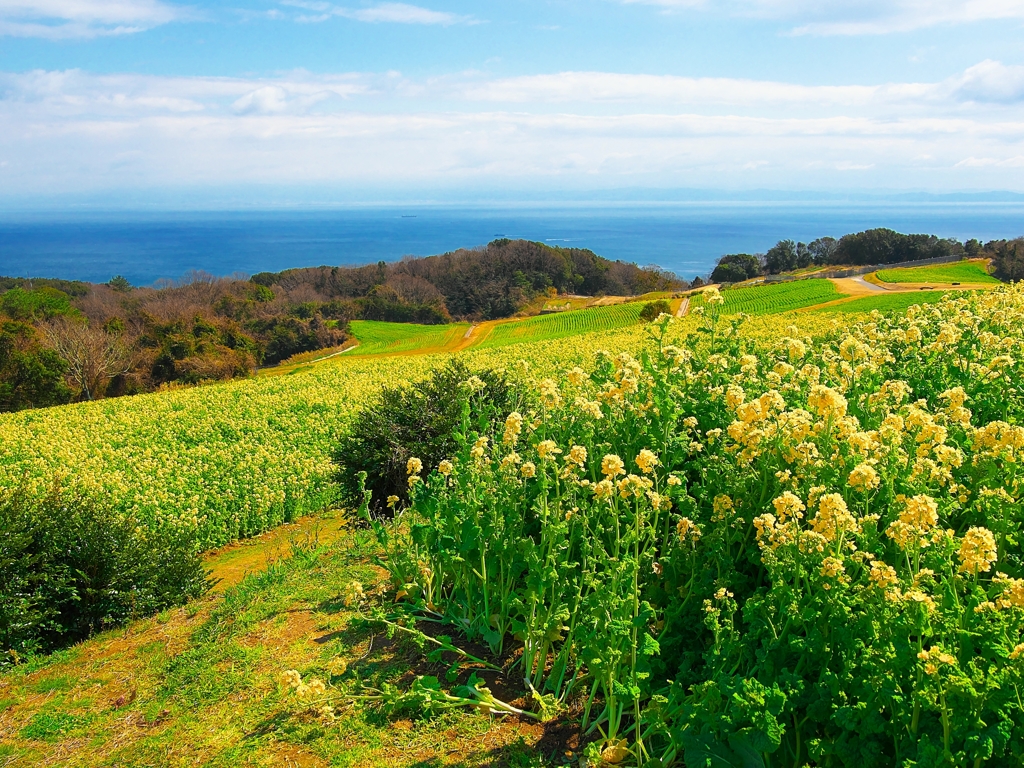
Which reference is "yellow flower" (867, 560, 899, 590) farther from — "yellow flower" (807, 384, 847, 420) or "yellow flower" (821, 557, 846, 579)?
"yellow flower" (807, 384, 847, 420)

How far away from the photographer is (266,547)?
38.9 feet

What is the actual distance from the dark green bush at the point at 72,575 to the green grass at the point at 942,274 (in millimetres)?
58807

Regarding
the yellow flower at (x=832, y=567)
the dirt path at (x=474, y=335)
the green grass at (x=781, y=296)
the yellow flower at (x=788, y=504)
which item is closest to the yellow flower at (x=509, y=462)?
the yellow flower at (x=788, y=504)

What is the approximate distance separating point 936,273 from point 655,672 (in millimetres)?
65291

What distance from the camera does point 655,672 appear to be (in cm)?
409

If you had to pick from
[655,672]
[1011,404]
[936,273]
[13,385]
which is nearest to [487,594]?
[655,672]

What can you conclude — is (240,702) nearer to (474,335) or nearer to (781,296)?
(781,296)

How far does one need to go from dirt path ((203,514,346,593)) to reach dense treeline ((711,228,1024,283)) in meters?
62.2

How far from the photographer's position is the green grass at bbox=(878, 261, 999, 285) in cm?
5372

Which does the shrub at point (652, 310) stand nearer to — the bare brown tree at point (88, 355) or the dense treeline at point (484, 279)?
the bare brown tree at point (88, 355)

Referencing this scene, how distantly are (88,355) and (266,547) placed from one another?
143ft

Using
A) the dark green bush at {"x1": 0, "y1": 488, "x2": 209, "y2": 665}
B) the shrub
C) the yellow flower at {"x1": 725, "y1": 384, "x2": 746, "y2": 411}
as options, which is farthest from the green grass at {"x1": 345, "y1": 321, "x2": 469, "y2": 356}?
the yellow flower at {"x1": 725, "y1": 384, "x2": 746, "y2": 411}

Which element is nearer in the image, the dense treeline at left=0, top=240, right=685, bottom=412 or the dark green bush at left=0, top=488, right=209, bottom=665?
the dark green bush at left=0, top=488, right=209, bottom=665

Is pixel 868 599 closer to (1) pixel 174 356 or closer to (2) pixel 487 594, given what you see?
(2) pixel 487 594
